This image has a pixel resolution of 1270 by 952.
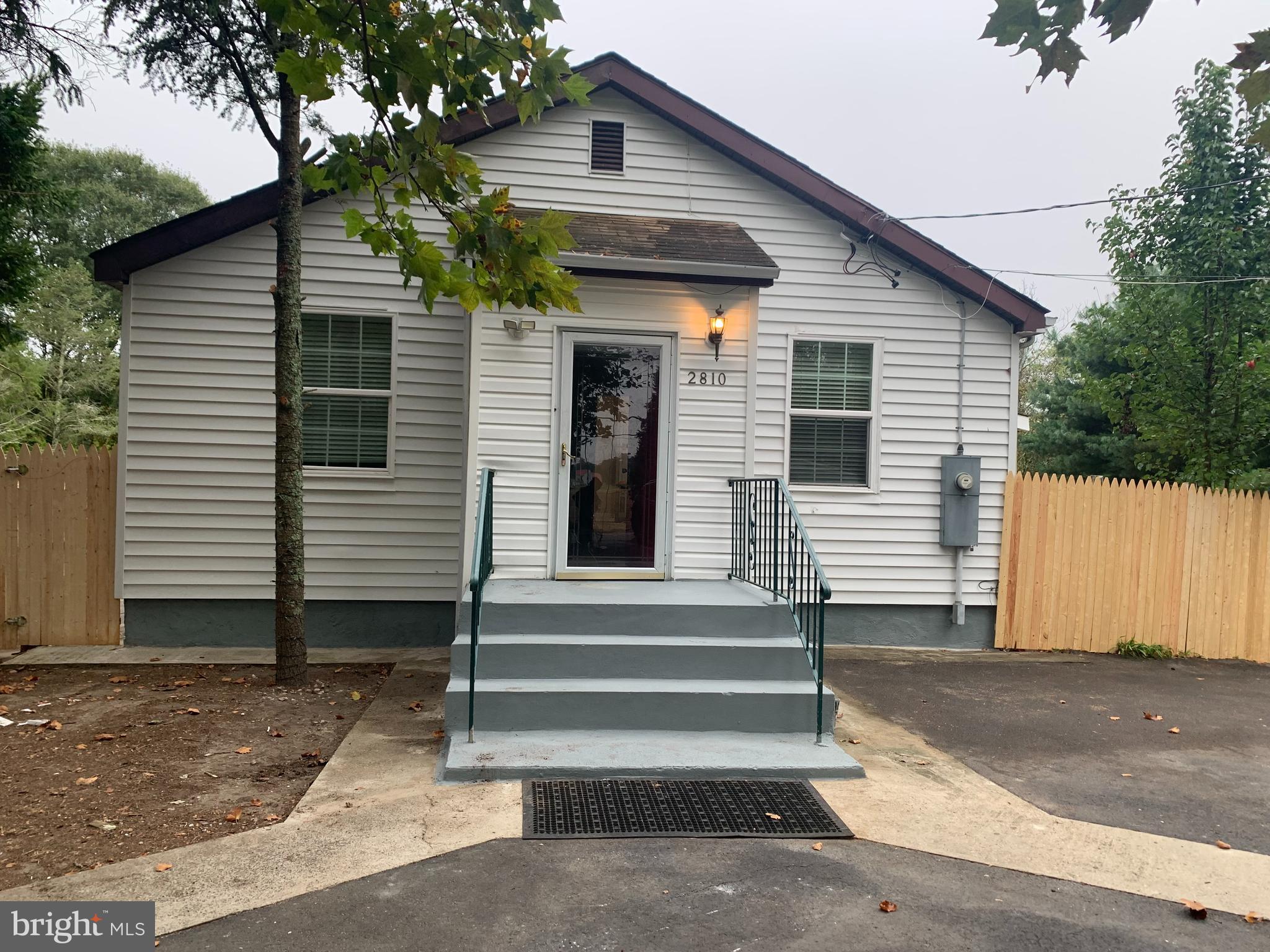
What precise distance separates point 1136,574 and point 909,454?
250cm

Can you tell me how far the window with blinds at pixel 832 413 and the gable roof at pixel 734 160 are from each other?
104 centimetres

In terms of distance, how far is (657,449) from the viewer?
6633mm

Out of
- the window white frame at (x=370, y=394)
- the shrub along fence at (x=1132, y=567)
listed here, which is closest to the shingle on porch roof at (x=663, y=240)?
the window white frame at (x=370, y=394)

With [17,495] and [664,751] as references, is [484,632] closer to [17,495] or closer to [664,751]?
[664,751]

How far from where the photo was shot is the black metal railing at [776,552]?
5.07m

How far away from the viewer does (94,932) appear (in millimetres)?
2809

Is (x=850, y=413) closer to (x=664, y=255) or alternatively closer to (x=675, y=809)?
(x=664, y=255)

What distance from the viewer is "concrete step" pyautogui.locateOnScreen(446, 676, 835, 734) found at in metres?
4.75

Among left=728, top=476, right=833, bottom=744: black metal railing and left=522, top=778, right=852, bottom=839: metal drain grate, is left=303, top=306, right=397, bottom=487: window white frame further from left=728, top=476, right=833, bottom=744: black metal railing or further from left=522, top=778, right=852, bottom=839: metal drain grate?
left=522, top=778, right=852, bottom=839: metal drain grate

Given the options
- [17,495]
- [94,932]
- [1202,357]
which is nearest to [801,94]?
[1202,357]

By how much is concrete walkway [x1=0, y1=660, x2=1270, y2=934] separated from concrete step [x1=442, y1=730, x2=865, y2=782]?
0.36 feet

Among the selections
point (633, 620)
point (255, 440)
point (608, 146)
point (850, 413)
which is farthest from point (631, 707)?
point (608, 146)

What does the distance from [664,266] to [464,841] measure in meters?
4.16

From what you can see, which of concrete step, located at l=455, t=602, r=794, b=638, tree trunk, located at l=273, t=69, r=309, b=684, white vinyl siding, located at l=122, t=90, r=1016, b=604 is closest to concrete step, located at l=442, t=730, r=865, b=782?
concrete step, located at l=455, t=602, r=794, b=638
